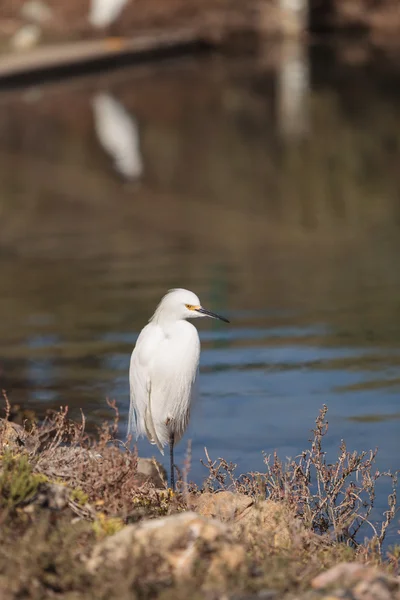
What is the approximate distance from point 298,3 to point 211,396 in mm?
29179

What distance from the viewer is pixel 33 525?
454 centimetres

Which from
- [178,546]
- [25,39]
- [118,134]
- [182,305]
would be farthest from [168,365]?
[25,39]

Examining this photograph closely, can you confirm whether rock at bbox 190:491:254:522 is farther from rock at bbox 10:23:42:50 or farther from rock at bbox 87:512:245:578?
rock at bbox 10:23:42:50

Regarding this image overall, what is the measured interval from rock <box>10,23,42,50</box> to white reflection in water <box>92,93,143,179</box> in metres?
5.52

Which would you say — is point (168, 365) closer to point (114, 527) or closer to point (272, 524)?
point (272, 524)

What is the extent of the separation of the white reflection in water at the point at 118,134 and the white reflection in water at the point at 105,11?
316 inches

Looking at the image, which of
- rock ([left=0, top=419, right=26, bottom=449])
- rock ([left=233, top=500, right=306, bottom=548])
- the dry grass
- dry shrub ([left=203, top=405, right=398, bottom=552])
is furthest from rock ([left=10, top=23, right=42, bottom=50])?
rock ([left=233, top=500, right=306, bottom=548])

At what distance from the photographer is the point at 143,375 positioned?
6758 mm

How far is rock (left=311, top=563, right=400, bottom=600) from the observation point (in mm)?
4229

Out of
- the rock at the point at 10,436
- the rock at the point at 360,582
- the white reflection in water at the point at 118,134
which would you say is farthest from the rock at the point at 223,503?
the white reflection in water at the point at 118,134

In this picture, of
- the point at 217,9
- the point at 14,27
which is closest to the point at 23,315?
the point at 14,27

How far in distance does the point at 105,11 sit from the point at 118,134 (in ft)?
42.0

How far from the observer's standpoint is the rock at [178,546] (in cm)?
433

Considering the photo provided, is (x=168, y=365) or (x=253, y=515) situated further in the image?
(x=168, y=365)
